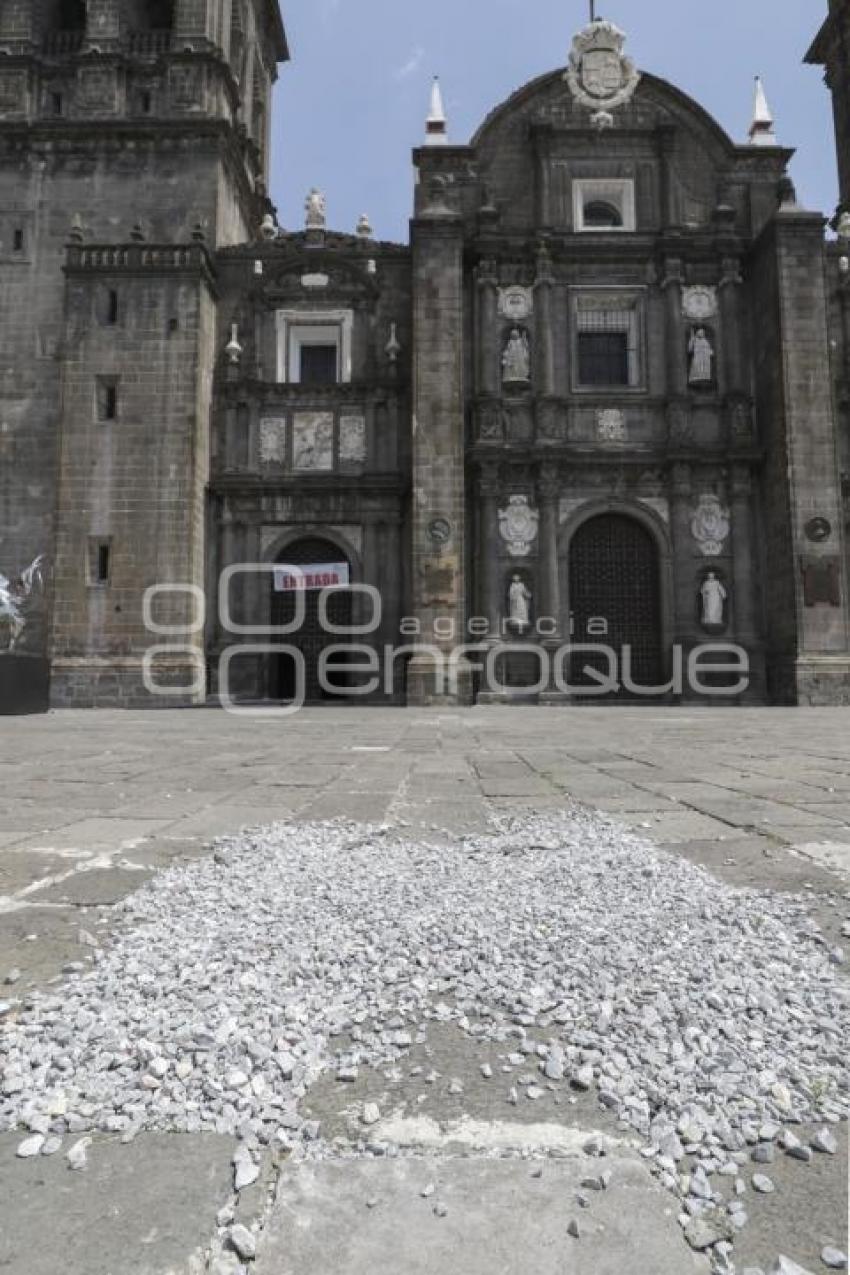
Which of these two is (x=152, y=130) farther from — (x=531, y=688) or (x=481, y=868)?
(x=481, y=868)

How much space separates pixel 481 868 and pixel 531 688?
15.8 m

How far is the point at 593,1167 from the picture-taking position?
1167mm

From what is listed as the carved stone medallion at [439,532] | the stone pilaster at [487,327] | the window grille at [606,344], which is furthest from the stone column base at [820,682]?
the stone pilaster at [487,327]

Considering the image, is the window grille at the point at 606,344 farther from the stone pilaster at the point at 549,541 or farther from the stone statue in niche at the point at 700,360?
the stone pilaster at the point at 549,541

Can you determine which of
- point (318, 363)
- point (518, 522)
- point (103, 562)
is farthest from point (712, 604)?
point (103, 562)

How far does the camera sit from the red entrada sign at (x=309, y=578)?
19.8 meters

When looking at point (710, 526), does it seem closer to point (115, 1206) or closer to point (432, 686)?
point (432, 686)

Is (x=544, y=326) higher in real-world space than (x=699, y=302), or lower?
lower

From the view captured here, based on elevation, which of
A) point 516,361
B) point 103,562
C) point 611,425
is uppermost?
point 516,361

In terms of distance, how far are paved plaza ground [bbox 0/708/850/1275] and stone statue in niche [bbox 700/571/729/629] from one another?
10117mm

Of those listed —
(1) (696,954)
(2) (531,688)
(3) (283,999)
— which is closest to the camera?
(3) (283,999)

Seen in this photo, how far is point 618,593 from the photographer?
65.1ft

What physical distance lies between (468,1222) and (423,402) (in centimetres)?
1863

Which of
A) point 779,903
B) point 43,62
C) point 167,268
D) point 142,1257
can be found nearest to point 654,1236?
point 142,1257
